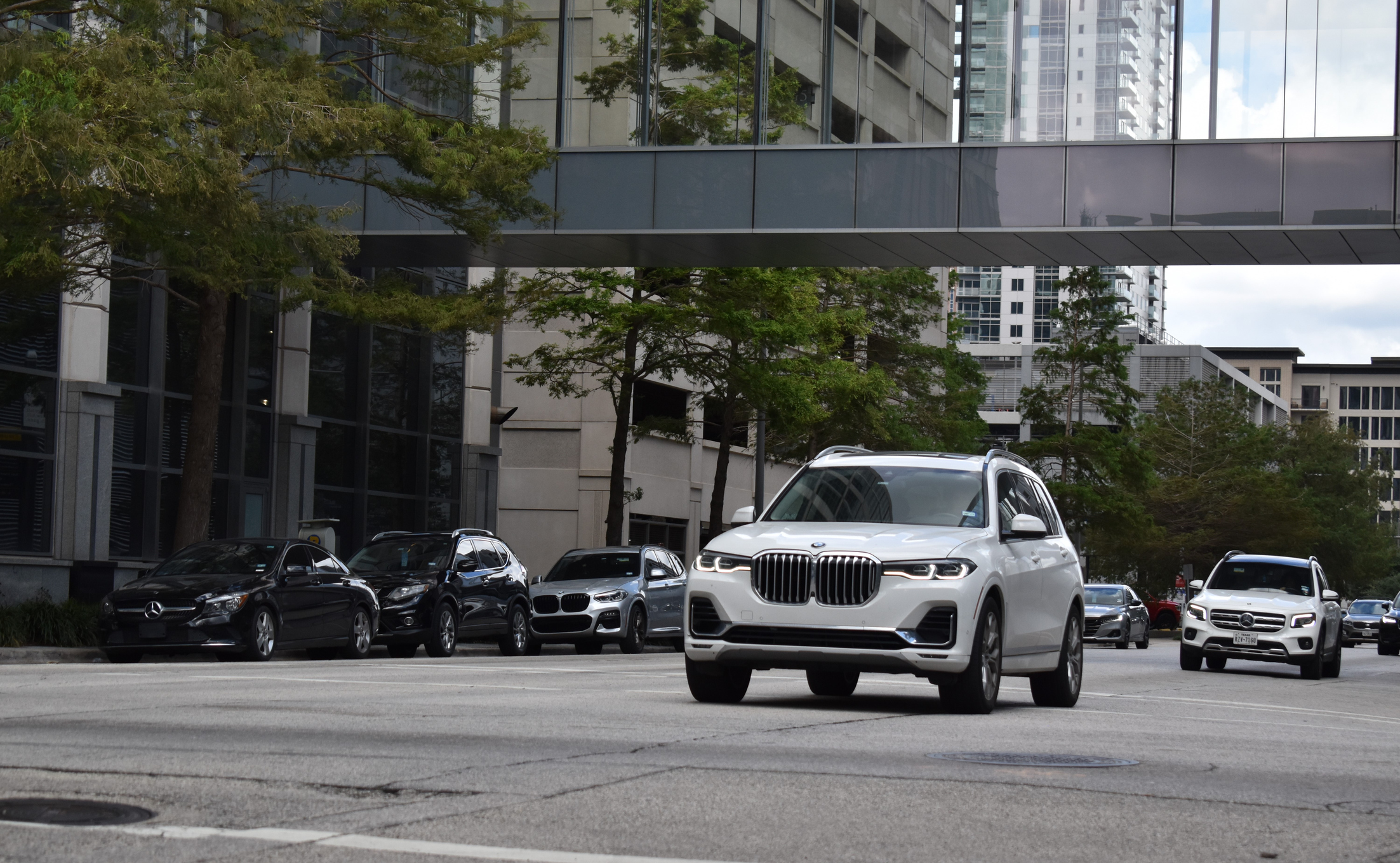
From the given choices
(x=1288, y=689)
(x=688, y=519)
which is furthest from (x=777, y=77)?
(x=688, y=519)

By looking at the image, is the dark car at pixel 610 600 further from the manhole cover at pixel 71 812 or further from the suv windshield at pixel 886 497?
the manhole cover at pixel 71 812

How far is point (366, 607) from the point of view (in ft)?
77.7

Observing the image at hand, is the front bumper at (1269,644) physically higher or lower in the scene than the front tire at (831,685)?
lower

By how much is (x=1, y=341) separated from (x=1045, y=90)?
17318 mm

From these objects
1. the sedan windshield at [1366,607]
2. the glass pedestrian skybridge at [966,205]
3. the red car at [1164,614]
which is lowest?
the red car at [1164,614]

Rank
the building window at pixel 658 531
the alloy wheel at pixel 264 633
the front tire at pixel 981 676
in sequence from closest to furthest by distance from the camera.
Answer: the front tire at pixel 981 676
the alloy wheel at pixel 264 633
the building window at pixel 658 531

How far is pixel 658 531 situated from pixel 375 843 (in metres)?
47.0

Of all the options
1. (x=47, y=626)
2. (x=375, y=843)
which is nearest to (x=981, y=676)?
(x=375, y=843)

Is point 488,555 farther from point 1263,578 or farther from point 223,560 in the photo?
point 1263,578

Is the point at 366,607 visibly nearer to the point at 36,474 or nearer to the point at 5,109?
the point at 36,474

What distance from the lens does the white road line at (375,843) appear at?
18.4 feet

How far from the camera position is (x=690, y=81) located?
33.0m

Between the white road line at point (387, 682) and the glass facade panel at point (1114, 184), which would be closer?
the white road line at point (387, 682)

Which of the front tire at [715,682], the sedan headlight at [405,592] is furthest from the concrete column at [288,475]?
the front tire at [715,682]
